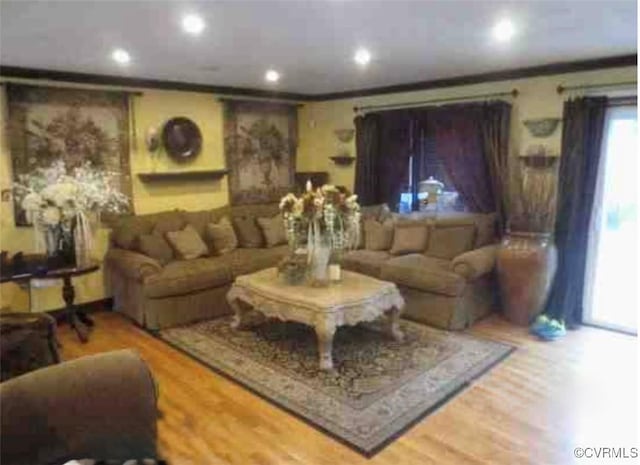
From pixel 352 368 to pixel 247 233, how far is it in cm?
250

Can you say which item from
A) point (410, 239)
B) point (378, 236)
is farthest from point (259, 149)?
point (410, 239)

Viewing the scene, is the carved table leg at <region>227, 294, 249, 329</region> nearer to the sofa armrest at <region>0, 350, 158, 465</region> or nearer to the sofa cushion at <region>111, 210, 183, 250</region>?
the sofa cushion at <region>111, 210, 183, 250</region>

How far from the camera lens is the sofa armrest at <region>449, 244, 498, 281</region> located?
4.25 meters

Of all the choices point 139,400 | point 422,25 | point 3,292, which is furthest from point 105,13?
point 3,292

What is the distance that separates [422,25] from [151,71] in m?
2.71

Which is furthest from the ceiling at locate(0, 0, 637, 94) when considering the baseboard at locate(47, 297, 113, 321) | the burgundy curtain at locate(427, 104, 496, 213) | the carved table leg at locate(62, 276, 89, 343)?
the baseboard at locate(47, 297, 113, 321)

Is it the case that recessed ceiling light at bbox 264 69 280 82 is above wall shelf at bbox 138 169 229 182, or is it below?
above

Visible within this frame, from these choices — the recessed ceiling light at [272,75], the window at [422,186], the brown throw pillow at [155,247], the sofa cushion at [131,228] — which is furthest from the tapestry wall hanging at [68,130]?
the window at [422,186]

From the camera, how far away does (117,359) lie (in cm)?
181

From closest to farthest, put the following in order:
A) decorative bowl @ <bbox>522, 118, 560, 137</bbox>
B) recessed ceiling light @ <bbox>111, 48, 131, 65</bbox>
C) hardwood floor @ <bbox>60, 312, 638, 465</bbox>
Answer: hardwood floor @ <bbox>60, 312, 638, 465</bbox> < recessed ceiling light @ <bbox>111, 48, 131, 65</bbox> < decorative bowl @ <bbox>522, 118, 560, 137</bbox>

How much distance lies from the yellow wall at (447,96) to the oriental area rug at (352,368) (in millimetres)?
2224

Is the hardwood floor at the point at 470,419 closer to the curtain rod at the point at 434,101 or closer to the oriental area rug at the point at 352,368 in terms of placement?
the oriental area rug at the point at 352,368

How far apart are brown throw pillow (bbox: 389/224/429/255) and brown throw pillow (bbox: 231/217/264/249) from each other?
1.54m

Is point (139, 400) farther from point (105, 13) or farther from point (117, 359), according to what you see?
point (105, 13)
